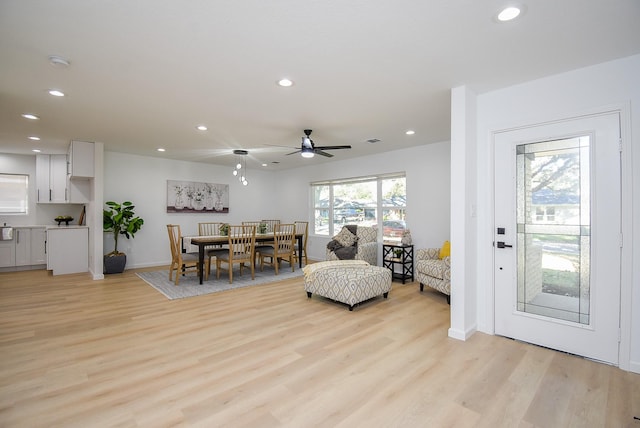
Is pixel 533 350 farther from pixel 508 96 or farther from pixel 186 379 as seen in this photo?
pixel 186 379

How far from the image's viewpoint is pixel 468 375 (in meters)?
2.26

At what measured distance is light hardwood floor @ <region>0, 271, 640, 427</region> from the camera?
71.2 inches

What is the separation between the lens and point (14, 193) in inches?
249

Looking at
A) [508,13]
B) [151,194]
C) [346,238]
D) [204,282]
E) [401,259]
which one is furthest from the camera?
[151,194]

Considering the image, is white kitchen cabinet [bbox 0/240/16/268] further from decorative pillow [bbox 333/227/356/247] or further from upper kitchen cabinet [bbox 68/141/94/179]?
decorative pillow [bbox 333/227/356/247]

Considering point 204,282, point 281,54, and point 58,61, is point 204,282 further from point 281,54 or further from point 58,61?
point 281,54

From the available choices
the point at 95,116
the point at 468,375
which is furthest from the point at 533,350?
the point at 95,116

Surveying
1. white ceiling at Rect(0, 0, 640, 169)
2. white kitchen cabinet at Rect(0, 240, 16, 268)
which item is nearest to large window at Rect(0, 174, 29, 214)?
white kitchen cabinet at Rect(0, 240, 16, 268)

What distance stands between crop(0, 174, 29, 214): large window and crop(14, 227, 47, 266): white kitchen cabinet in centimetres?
67

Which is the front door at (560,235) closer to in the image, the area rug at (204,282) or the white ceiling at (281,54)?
the white ceiling at (281,54)

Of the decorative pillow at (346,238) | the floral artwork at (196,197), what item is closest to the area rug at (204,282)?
the decorative pillow at (346,238)

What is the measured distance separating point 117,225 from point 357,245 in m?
4.84

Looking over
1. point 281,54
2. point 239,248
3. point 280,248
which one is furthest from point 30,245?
point 281,54

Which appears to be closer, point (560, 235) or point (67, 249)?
point (560, 235)
